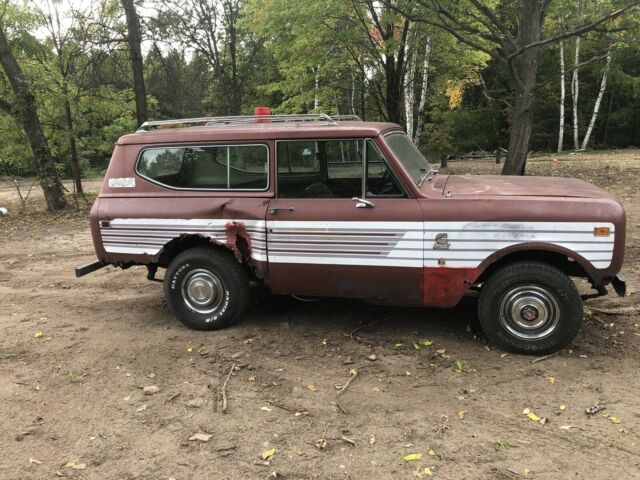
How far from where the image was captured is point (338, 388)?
3.72 metres

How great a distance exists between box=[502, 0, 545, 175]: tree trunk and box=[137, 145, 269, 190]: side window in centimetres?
715

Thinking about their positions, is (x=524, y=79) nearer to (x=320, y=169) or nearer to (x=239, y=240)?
(x=320, y=169)

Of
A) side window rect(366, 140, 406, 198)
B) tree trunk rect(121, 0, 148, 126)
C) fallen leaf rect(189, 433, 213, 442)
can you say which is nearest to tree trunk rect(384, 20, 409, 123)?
tree trunk rect(121, 0, 148, 126)

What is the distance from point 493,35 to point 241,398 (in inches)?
343

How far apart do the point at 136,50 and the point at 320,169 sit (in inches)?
442

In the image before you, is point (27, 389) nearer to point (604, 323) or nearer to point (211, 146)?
point (211, 146)

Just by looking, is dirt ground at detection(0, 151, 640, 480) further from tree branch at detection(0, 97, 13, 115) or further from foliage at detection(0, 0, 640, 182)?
tree branch at detection(0, 97, 13, 115)

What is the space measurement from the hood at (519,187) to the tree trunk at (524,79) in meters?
5.92

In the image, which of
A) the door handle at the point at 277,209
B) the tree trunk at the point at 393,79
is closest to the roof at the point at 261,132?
the door handle at the point at 277,209

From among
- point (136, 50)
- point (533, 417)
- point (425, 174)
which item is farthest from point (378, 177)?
point (136, 50)

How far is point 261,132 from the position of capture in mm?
4512

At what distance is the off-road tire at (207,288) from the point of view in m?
4.71

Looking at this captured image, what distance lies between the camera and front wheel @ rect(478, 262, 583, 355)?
395cm

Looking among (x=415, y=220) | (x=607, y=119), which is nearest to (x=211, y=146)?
(x=415, y=220)
